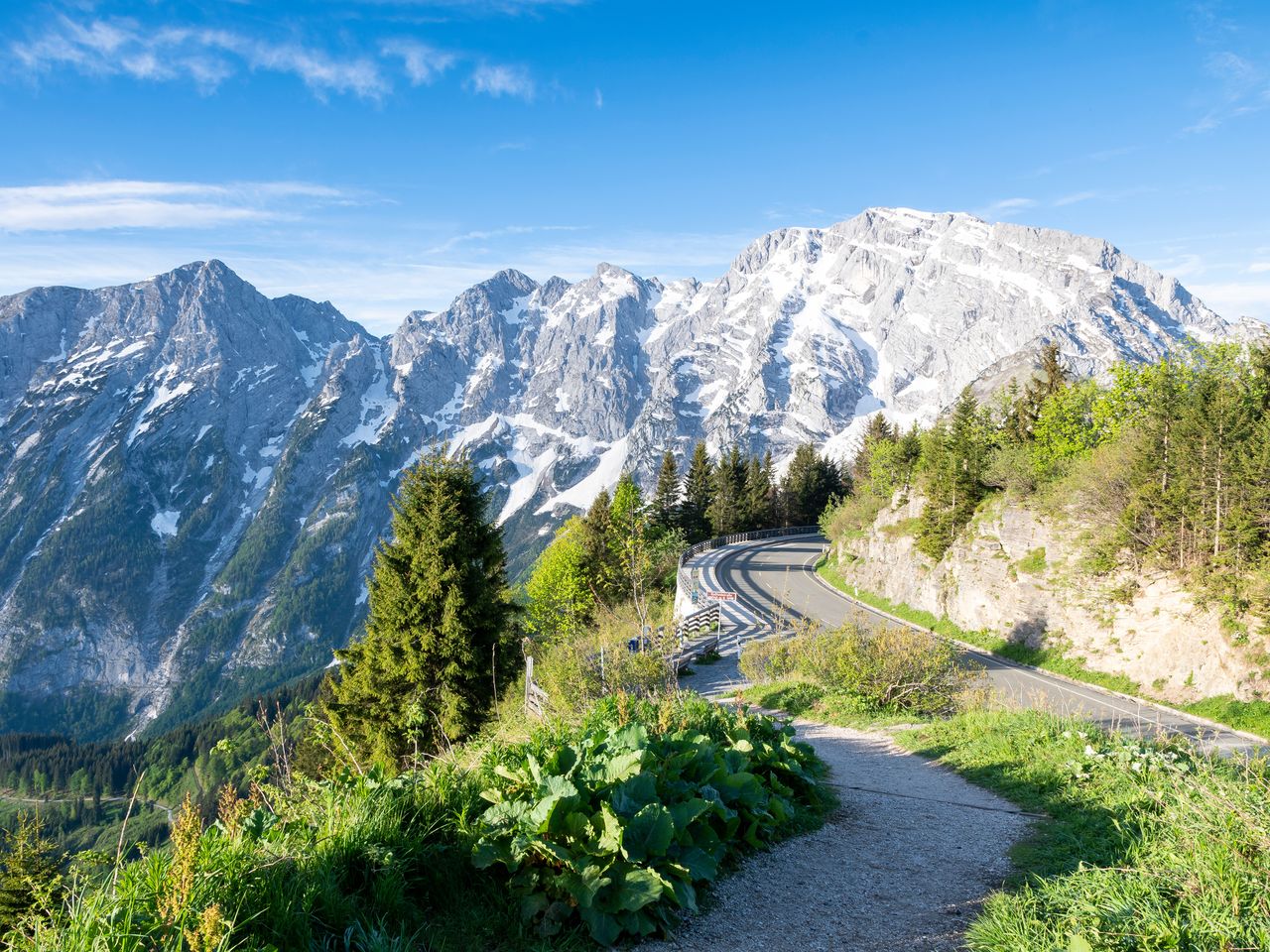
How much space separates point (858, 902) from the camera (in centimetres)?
534

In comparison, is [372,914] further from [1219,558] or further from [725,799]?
[1219,558]

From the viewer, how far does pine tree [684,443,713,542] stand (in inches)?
2746

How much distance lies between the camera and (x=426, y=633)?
1822 cm

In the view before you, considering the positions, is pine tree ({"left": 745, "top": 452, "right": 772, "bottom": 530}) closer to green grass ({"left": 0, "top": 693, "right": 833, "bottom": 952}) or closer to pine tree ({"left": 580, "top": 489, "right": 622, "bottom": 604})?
pine tree ({"left": 580, "top": 489, "right": 622, "bottom": 604})

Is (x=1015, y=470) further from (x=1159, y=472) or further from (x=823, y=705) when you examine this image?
(x=823, y=705)

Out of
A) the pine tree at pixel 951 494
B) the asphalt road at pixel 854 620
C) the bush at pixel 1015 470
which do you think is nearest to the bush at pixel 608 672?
the asphalt road at pixel 854 620

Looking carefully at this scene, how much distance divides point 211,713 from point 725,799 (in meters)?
210

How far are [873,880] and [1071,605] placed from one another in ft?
81.4

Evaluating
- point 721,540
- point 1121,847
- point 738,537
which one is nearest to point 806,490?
point 738,537

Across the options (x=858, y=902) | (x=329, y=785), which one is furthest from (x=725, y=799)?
(x=329, y=785)

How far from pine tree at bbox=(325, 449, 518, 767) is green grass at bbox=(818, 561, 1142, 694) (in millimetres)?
20056

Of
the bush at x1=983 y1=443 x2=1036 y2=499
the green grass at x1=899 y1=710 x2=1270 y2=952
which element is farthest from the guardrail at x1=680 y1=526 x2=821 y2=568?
the green grass at x1=899 y1=710 x2=1270 y2=952

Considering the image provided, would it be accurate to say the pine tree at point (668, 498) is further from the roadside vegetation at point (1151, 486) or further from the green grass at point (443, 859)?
the green grass at point (443, 859)

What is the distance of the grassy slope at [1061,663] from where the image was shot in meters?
18.3
